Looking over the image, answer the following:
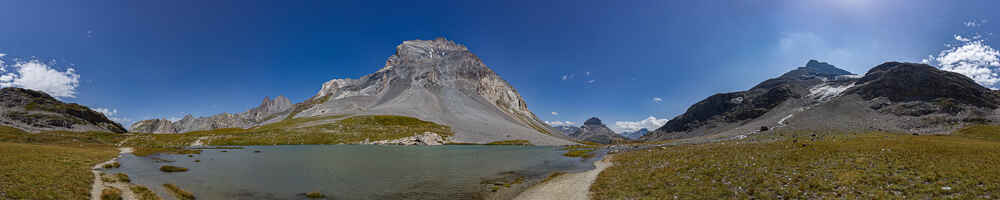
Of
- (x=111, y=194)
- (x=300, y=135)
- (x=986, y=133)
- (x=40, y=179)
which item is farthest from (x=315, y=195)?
(x=986, y=133)

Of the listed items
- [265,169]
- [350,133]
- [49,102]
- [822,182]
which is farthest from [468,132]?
[49,102]

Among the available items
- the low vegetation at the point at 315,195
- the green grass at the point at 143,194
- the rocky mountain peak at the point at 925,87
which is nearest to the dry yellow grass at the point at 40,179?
the green grass at the point at 143,194

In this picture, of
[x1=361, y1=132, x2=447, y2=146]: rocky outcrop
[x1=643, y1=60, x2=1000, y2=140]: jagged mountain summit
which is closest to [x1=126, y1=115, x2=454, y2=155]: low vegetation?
[x1=361, y1=132, x2=447, y2=146]: rocky outcrop

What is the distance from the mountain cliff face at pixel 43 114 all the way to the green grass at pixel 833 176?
548 ft

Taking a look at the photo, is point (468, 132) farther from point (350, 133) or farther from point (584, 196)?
point (584, 196)

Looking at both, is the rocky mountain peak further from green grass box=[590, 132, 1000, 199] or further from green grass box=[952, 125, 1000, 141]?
green grass box=[590, 132, 1000, 199]

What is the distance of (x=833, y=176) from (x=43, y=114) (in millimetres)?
203007

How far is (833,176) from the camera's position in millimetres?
18969

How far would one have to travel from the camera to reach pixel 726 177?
874 inches

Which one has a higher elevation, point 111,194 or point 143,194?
point 111,194

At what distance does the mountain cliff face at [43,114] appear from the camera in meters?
100

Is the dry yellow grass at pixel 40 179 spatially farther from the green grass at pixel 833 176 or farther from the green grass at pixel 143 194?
the green grass at pixel 833 176

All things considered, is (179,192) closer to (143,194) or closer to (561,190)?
(143,194)

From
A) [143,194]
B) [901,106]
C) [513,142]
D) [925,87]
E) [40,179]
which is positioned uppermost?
[925,87]
